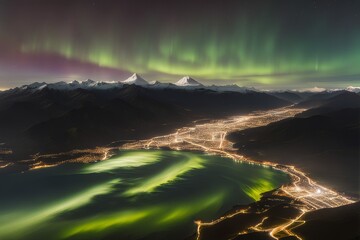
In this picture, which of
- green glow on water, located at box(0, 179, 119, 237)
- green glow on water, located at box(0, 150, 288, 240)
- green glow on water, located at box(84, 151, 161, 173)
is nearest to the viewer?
green glow on water, located at box(0, 150, 288, 240)

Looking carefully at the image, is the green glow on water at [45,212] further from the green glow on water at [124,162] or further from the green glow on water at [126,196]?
the green glow on water at [124,162]

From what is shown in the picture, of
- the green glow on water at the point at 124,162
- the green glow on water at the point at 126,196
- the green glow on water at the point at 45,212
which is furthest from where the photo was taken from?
the green glow on water at the point at 124,162

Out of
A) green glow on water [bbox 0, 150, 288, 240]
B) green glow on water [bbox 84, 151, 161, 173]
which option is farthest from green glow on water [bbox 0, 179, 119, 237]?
green glow on water [bbox 84, 151, 161, 173]

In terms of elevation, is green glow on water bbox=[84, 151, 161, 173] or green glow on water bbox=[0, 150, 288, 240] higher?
green glow on water bbox=[0, 150, 288, 240]

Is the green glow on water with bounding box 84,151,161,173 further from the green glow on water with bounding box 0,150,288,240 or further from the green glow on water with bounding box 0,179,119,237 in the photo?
the green glow on water with bounding box 0,179,119,237

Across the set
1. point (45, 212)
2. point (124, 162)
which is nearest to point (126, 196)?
point (45, 212)

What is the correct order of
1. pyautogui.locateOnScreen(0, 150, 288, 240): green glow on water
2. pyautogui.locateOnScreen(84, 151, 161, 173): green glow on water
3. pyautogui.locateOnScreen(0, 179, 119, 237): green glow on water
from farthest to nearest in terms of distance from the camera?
1. pyautogui.locateOnScreen(84, 151, 161, 173): green glow on water
2. pyautogui.locateOnScreen(0, 179, 119, 237): green glow on water
3. pyautogui.locateOnScreen(0, 150, 288, 240): green glow on water

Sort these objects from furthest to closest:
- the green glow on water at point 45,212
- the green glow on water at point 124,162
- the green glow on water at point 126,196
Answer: the green glow on water at point 124,162, the green glow on water at point 45,212, the green glow on water at point 126,196

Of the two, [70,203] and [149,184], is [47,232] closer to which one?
[70,203]

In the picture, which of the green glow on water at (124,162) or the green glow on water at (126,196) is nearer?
the green glow on water at (126,196)

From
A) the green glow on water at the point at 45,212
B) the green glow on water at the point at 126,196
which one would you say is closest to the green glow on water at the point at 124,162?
the green glow on water at the point at 126,196
